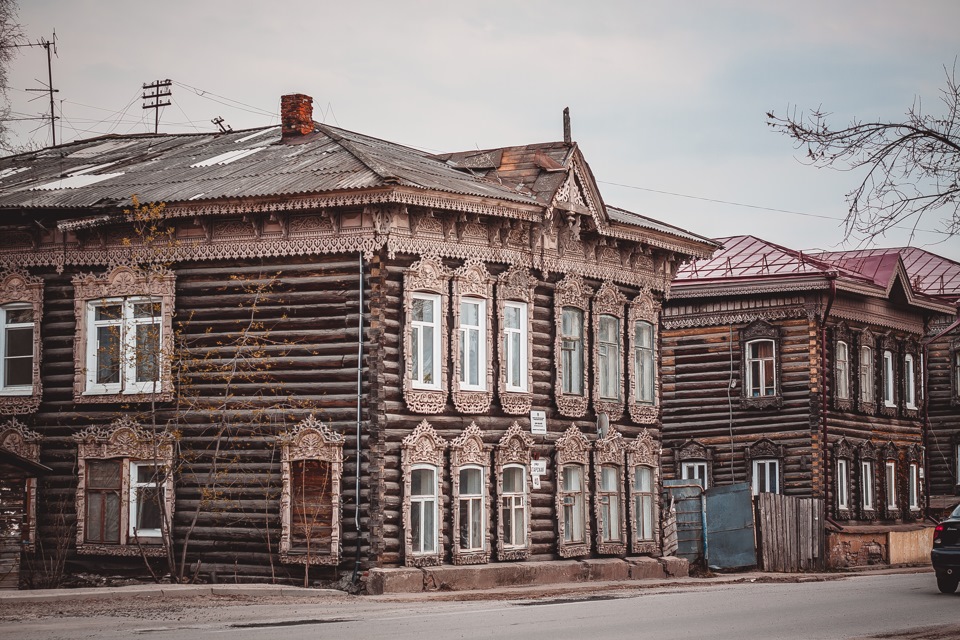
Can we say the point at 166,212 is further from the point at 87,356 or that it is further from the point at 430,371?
the point at 430,371

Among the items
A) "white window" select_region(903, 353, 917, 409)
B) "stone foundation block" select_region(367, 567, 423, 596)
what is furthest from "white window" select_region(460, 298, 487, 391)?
"white window" select_region(903, 353, 917, 409)

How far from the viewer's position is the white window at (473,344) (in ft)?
90.3

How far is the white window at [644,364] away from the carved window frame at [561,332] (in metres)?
2.33

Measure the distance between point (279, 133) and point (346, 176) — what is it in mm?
7776

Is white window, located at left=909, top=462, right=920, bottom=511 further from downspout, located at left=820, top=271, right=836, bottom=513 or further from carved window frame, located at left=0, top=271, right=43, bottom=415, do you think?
carved window frame, located at left=0, top=271, right=43, bottom=415

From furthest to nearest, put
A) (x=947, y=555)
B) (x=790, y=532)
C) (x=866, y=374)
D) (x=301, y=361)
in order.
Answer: (x=866, y=374) → (x=790, y=532) → (x=301, y=361) → (x=947, y=555)

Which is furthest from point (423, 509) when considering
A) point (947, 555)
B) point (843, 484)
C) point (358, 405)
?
point (843, 484)

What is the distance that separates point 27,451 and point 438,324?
8.78 metres

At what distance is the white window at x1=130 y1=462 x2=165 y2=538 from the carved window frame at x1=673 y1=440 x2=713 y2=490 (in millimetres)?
18732

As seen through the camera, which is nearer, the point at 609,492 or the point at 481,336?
the point at 481,336

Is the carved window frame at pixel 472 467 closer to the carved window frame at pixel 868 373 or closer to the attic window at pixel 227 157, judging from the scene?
the attic window at pixel 227 157

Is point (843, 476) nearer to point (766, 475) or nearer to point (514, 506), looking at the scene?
point (766, 475)

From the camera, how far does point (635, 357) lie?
3253 cm

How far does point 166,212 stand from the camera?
26.8 meters
